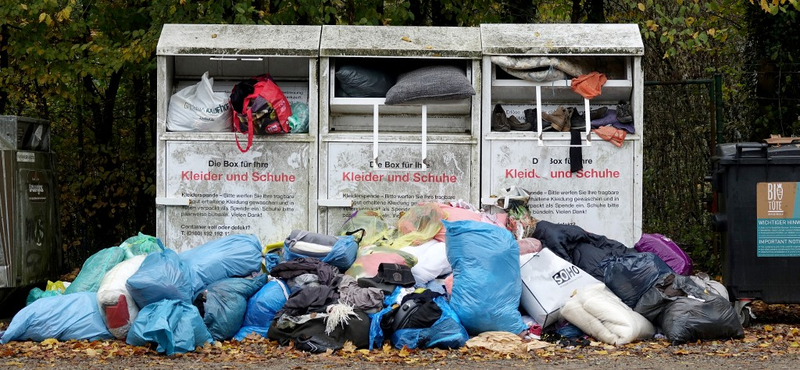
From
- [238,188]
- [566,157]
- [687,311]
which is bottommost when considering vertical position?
[687,311]

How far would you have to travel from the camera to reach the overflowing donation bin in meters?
7.24

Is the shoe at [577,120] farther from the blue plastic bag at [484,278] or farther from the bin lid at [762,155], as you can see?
the blue plastic bag at [484,278]

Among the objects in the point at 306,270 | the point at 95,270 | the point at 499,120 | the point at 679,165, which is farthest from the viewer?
the point at 679,165

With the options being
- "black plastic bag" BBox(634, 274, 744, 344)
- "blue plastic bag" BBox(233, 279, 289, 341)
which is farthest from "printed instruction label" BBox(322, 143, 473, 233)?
"black plastic bag" BBox(634, 274, 744, 344)

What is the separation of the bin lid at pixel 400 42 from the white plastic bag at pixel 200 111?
38.0 inches

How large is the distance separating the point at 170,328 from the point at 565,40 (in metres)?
3.88

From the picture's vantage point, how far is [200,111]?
25.7ft

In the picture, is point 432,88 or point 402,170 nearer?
point 432,88

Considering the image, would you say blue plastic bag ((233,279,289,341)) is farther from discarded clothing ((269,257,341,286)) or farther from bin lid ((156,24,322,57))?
bin lid ((156,24,322,57))

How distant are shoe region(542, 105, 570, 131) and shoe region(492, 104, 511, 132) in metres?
0.32

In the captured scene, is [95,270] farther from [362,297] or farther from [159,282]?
[362,297]

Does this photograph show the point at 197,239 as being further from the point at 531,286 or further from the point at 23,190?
the point at 531,286

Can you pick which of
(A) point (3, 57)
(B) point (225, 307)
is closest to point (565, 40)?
(B) point (225, 307)

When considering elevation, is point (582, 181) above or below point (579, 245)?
above
